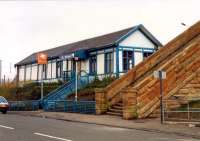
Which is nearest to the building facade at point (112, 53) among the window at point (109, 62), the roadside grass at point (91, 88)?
the window at point (109, 62)

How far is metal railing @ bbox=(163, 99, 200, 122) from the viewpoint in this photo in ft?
73.1

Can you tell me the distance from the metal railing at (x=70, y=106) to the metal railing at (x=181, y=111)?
19.8 ft

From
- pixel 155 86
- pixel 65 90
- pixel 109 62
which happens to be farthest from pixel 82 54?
pixel 155 86

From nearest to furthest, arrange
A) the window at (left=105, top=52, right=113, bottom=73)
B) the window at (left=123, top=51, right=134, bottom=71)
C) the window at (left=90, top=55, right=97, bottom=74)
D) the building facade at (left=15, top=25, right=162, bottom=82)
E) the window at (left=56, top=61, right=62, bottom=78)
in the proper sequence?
the building facade at (left=15, top=25, right=162, bottom=82) < the window at (left=105, top=52, right=113, bottom=73) < the window at (left=123, top=51, right=134, bottom=71) < the window at (left=90, top=55, right=97, bottom=74) < the window at (left=56, top=61, right=62, bottom=78)

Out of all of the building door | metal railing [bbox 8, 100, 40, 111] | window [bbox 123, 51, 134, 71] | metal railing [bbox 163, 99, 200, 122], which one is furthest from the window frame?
metal railing [bbox 163, 99, 200, 122]

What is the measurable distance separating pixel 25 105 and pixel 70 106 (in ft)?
26.5

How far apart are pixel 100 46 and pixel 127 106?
51.0 feet

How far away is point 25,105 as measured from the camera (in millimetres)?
39625

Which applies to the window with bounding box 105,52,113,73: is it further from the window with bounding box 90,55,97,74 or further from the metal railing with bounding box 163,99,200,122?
the metal railing with bounding box 163,99,200,122

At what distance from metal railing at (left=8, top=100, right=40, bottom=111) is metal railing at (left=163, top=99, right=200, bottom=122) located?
50.5ft

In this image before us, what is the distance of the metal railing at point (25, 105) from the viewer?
3809 centimetres

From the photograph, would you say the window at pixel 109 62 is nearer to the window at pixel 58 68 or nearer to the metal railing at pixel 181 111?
the window at pixel 58 68

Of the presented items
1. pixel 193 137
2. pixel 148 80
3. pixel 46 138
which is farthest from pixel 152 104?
pixel 46 138

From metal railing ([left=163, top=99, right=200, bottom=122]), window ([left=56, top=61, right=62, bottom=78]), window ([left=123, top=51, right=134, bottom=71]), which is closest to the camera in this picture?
metal railing ([left=163, top=99, right=200, bottom=122])
